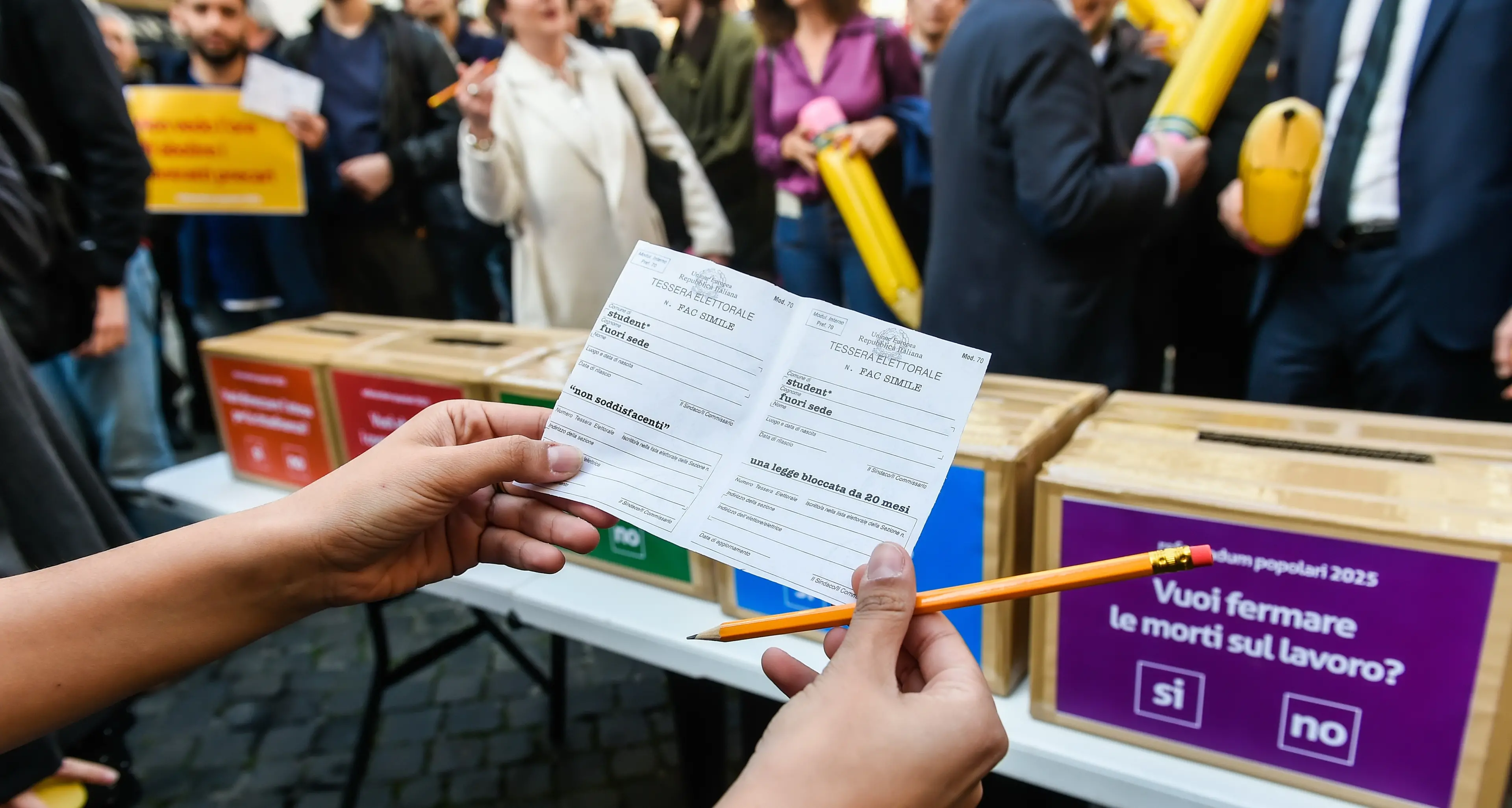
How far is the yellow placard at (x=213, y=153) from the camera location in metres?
2.55

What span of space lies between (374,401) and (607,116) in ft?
4.15

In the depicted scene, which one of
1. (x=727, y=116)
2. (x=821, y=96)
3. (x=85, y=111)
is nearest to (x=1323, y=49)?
(x=821, y=96)

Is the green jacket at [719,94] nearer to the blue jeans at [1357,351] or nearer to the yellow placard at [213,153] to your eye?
the yellow placard at [213,153]

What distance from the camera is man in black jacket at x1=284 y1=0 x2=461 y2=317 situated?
2879mm

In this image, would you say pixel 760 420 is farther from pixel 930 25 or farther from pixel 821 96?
pixel 930 25

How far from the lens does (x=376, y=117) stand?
9.54 feet

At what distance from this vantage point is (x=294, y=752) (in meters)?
2.26

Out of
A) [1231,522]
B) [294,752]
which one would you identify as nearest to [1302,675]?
[1231,522]

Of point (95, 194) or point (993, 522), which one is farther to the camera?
point (95, 194)

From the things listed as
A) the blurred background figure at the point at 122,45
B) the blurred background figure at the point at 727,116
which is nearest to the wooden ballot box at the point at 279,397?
the blurred background figure at the point at 727,116

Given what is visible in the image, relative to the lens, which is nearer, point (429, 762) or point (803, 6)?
point (429, 762)

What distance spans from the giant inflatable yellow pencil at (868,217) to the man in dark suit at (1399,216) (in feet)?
2.36

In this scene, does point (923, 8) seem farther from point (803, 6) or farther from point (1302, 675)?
point (1302, 675)

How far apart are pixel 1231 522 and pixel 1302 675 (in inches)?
7.2
